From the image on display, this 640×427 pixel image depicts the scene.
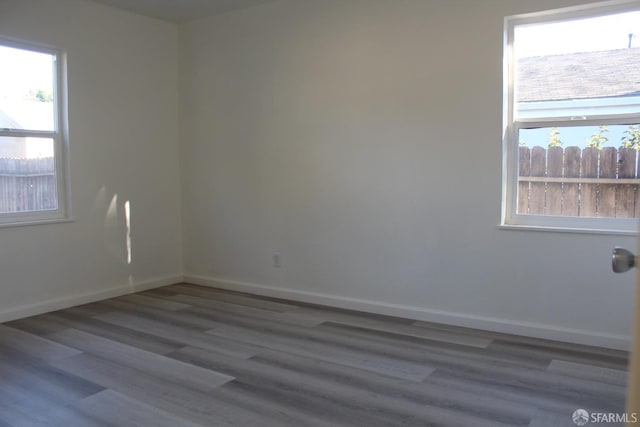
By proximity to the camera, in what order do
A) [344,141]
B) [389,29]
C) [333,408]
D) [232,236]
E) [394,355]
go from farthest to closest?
[232,236], [344,141], [389,29], [394,355], [333,408]

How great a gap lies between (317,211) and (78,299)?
2.24 metres

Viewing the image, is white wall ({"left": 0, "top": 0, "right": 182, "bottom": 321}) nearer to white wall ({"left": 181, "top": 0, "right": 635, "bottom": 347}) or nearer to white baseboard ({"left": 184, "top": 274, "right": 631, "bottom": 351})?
white wall ({"left": 181, "top": 0, "right": 635, "bottom": 347})

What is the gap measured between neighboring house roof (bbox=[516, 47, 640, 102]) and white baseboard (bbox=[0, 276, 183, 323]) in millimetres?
3754

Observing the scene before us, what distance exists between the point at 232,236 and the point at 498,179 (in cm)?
260

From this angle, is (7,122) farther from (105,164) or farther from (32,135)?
(105,164)

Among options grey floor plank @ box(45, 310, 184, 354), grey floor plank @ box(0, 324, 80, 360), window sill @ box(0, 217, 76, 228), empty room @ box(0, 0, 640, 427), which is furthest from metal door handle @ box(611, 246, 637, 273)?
window sill @ box(0, 217, 76, 228)

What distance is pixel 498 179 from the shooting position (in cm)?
368

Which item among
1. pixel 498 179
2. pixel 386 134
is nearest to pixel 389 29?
pixel 386 134

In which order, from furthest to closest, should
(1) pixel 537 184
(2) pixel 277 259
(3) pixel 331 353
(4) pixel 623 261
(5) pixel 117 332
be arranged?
(2) pixel 277 259, (5) pixel 117 332, (1) pixel 537 184, (3) pixel 331 353, (4) pixel 623 261

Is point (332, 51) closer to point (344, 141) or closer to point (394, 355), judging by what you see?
point (344, 141)

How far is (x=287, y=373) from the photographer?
9.91 feet

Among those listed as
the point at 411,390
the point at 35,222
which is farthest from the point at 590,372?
the point at 35,222

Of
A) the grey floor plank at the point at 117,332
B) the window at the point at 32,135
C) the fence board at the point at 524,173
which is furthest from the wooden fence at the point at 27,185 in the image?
the fence board at the point at 524,173

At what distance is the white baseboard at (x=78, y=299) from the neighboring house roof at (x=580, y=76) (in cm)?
375
